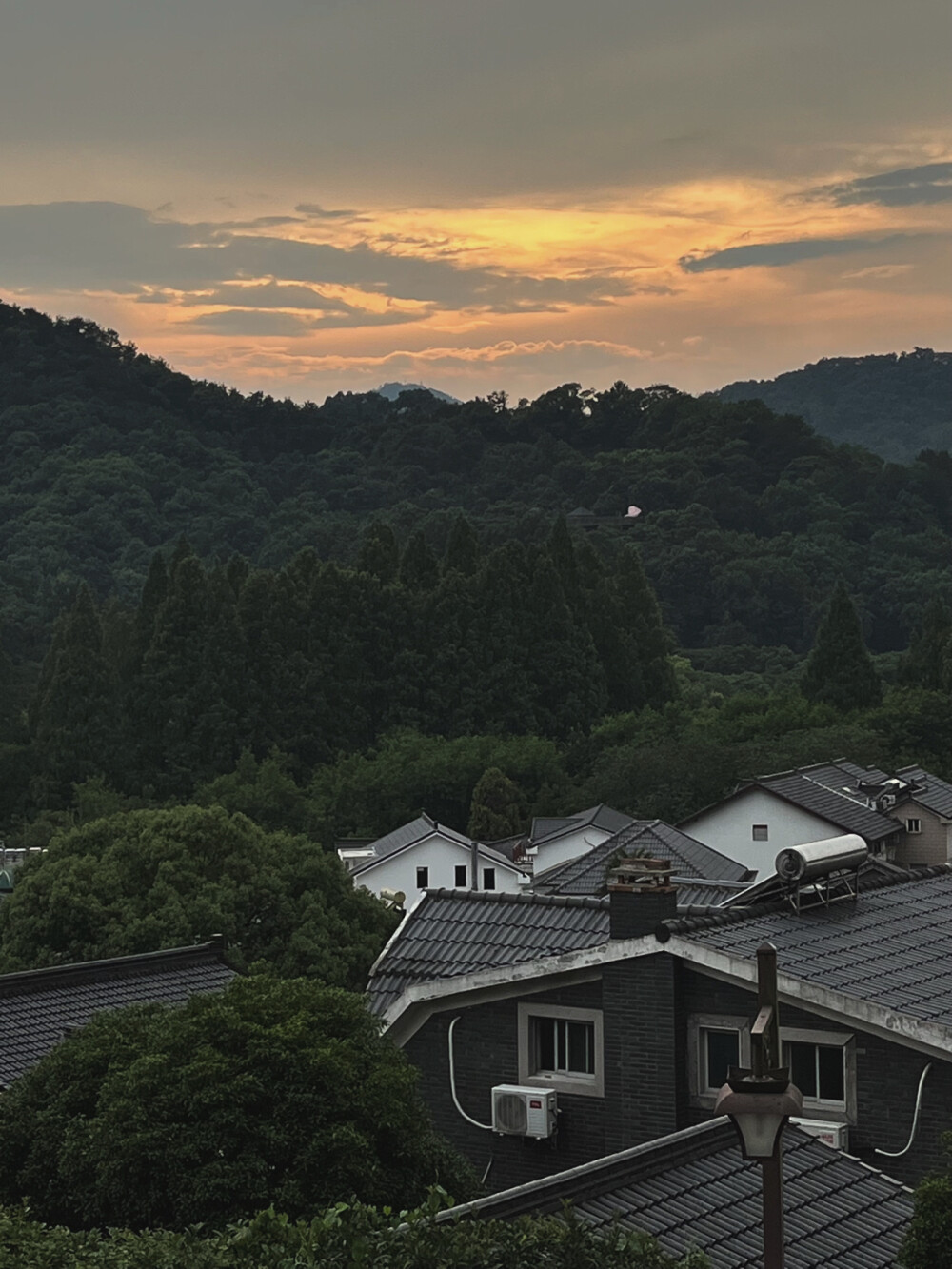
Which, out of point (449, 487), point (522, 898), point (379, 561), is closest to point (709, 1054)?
point (522, 898)

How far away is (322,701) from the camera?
73812mm

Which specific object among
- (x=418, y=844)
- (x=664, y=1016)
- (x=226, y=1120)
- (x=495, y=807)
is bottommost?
(x=495, y=807)

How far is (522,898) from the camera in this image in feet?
51.8

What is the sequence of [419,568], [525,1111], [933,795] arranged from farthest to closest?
[419,568] → [933,795] → [525,1111]

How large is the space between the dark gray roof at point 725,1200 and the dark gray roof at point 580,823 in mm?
44114

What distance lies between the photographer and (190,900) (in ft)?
108

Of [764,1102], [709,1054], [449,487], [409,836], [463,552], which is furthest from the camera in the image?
[449,487]

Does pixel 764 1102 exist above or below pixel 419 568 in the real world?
above

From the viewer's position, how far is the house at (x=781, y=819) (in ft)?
152

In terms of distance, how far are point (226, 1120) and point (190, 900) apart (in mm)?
22947

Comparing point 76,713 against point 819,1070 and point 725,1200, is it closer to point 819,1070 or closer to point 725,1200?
point 819,1070

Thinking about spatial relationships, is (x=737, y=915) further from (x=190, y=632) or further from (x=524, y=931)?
(x=190, y=632)

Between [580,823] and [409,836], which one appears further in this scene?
[409,836]

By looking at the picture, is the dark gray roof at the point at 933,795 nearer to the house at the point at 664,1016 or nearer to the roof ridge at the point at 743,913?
the roof ridge at the point at 743,913
